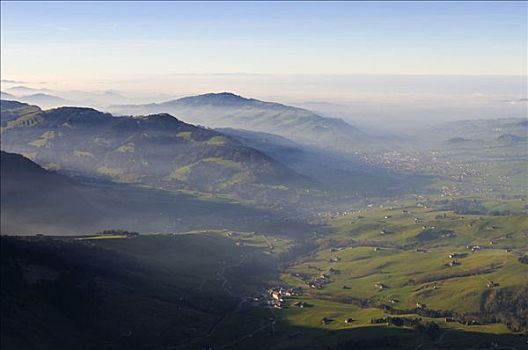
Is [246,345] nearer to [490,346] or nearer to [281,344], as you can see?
[281,344]

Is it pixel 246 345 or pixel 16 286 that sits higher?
pixel 16 286

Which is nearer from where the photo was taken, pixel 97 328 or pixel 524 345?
pixel 524 345

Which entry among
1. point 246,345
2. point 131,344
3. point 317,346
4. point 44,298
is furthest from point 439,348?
point 44,298

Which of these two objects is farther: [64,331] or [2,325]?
[64,331]

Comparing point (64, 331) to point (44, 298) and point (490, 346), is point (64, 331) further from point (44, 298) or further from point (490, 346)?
point (490, 346)

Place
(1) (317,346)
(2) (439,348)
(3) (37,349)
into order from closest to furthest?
(3) (37,349)
(2) (439,348)
(1) (317,346)

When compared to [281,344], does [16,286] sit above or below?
above

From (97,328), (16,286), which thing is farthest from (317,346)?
(16,286)

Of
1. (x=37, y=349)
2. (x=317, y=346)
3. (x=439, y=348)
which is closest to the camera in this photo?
(x=37, y=349)
